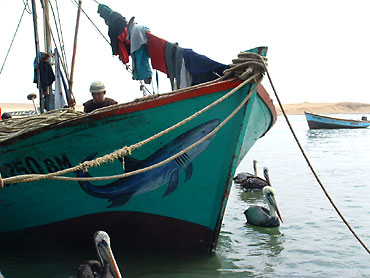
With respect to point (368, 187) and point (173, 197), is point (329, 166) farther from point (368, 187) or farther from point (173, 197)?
point (173, 197)

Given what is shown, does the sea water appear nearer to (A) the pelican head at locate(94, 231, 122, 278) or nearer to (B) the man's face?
(A) the pelican head at locate(94, 231, 122, 278)

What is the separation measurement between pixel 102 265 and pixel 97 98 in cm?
245

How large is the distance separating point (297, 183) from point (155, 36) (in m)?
7.32

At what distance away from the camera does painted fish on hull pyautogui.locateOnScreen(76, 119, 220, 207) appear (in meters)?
5.36

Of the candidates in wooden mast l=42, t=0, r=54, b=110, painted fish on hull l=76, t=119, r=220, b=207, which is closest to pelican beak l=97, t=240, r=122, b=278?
painted fish on hull l=76, t=119, r=220, b=207

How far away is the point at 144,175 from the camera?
5.54 metres

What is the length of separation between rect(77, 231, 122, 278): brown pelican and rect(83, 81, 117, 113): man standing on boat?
2164mm

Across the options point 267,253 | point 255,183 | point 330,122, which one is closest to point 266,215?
point 267,253

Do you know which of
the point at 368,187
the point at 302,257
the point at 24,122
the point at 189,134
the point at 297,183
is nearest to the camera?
the point at 189,134

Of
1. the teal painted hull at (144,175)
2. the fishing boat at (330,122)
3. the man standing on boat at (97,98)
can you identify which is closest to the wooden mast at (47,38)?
the man standing on boat at (97,98)

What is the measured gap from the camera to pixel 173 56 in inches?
253

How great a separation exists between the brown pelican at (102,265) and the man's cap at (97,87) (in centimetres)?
221

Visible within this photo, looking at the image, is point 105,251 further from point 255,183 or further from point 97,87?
point 255,183

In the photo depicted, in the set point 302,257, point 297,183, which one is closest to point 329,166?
point 297,183
